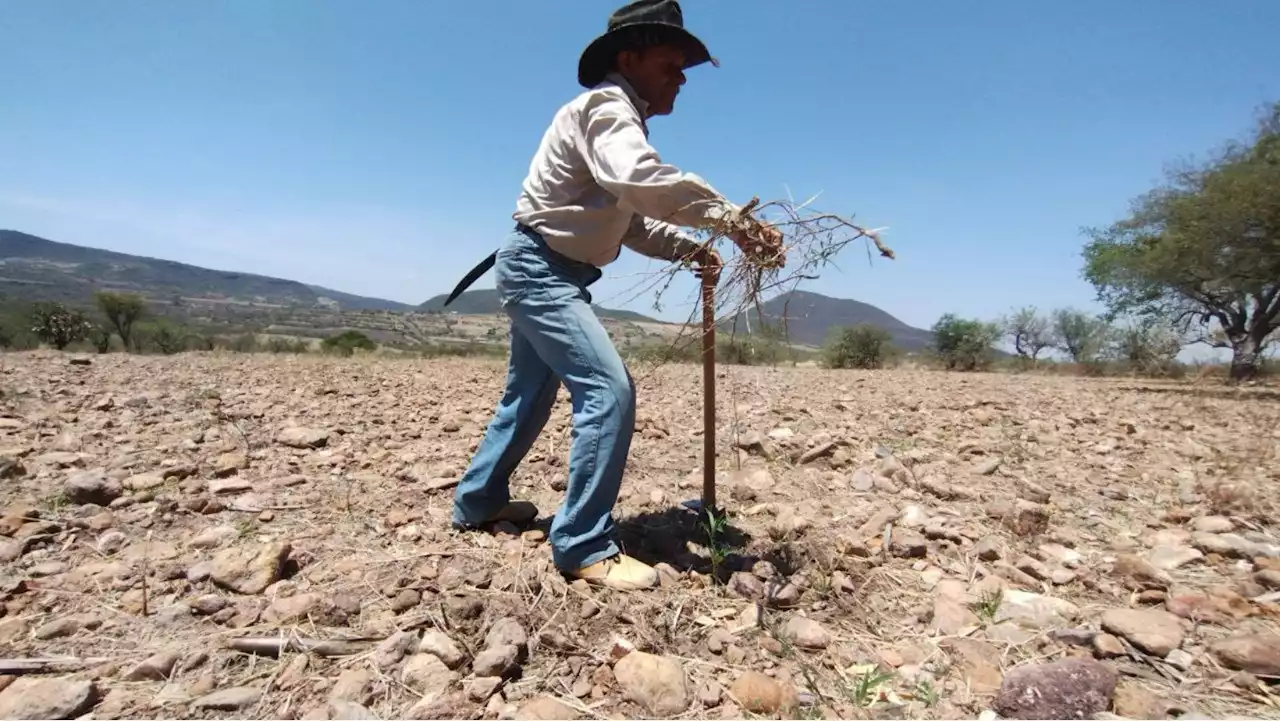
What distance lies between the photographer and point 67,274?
86812 millimetres

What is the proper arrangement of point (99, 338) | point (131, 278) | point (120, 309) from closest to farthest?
point (99, 338) < point (120, 309) < point (131, 278)

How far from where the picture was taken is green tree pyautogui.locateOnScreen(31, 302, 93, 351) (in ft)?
53.2

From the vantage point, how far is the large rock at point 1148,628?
1654 mm

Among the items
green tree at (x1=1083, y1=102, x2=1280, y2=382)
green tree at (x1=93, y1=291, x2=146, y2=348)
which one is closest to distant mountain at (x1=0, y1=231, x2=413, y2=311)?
green tree at (x1=93, y1=291, x2=146, y2=348)

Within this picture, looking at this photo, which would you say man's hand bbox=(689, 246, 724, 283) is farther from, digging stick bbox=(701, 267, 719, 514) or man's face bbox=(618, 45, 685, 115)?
man's face bbox=(618, 45, 685, 115)

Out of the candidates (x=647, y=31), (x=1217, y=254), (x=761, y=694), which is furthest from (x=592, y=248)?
(x=1217, y=254)

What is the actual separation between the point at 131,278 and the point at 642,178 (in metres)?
116

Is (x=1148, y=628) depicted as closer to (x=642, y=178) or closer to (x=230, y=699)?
(x=642, y=178)

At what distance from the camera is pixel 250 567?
1.96 meters

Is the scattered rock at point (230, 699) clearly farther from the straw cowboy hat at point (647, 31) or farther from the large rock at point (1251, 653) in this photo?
the large rock at point (1251, 653)

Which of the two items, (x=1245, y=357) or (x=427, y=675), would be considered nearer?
(x=427, y=675)

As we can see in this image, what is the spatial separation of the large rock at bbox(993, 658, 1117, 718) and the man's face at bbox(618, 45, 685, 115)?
1.83 meters

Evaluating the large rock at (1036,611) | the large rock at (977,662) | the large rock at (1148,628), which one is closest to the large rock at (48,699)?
the large rock at (977,662)

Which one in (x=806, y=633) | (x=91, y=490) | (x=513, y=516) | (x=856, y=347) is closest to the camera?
(x=806, y=633)
